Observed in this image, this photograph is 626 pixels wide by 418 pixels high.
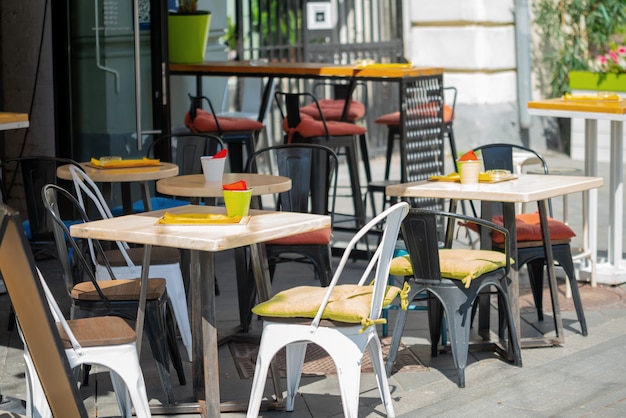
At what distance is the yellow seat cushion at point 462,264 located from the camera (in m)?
5.36

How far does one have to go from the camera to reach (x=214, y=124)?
8766mm

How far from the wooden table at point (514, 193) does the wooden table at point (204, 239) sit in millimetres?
1055

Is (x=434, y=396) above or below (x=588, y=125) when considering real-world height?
below

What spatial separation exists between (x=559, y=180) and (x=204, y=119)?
3.42 meters

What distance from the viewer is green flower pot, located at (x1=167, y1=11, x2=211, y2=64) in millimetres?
9211

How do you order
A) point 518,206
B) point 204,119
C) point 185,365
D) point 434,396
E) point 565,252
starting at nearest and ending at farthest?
point 434,396 → point 185,365 → point 565,252 → point 518,206 → point 204,119

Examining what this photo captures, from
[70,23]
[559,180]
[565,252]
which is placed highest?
[70,23]

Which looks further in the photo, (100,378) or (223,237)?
(100,378)

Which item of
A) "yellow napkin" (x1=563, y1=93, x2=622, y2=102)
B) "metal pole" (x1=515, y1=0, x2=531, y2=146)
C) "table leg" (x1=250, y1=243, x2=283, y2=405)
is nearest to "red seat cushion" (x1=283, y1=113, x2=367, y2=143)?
"yellow napkin" (x1=563, y1=93, x2=622, y2=102)

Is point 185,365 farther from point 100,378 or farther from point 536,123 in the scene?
point 536,123

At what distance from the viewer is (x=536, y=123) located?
1426 cm

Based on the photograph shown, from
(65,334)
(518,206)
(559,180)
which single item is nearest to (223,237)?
(65,334)

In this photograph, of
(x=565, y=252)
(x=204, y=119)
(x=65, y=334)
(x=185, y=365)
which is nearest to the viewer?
(x=65, y=334)

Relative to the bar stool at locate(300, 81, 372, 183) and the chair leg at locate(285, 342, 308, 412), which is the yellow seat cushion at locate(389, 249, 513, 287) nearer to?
the chair leg at locate(285, 342, 308, 412)
